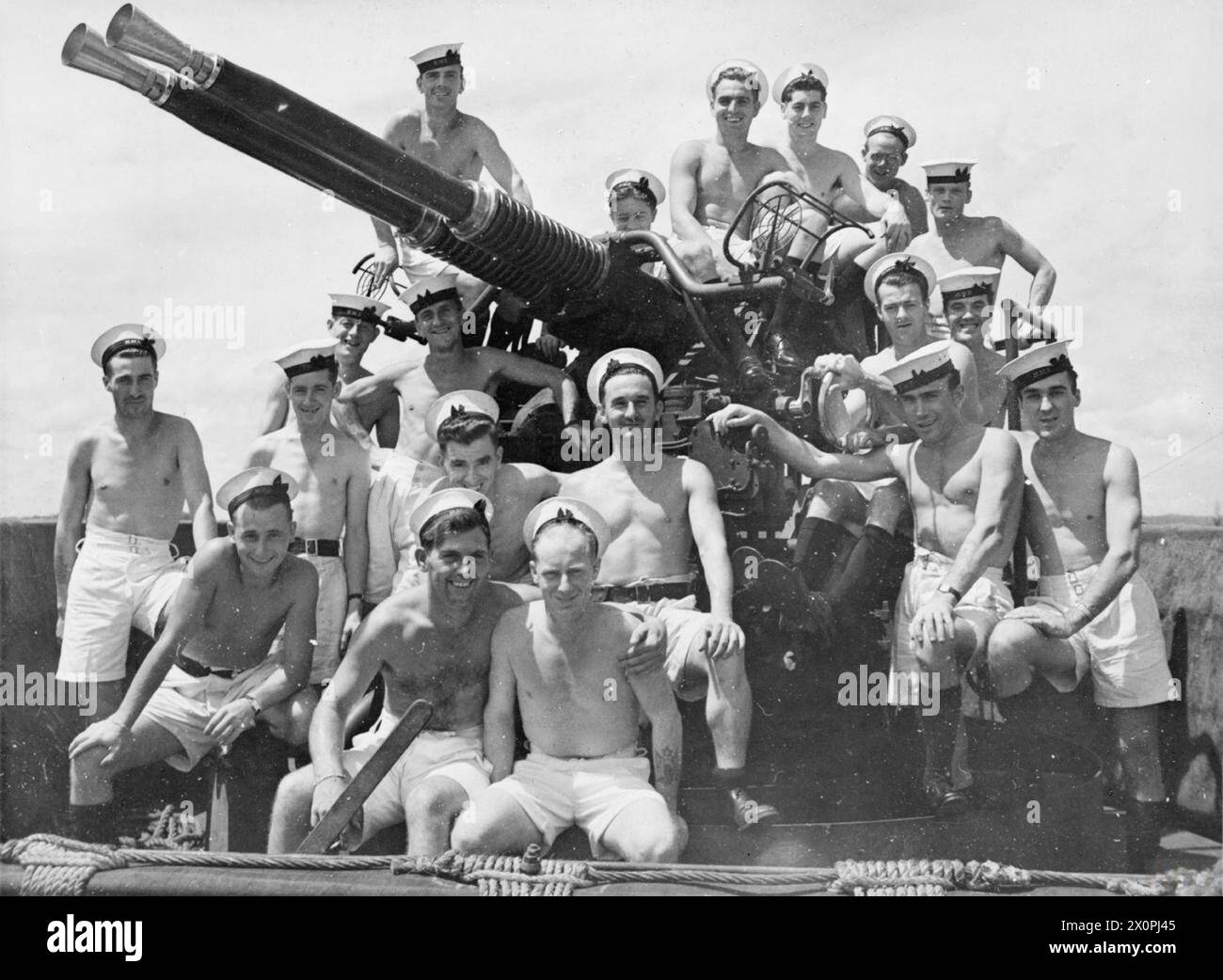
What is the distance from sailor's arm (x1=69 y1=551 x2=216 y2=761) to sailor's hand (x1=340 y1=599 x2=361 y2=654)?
50 cm

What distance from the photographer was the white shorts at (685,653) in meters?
6.10

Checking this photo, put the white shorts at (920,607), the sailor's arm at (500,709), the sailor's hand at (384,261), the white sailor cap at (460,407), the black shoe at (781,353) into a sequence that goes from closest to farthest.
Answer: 1. the sailor's arm at (500,709)
2. the white shorts at (920,607)
3. the white sailor cap at (460,407)
4. the black shoe at (781,353)
5. the sailor's hand at (384,261)

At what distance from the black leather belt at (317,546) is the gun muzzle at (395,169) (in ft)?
3.97

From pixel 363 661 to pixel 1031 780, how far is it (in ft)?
7.61

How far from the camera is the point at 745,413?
655 cm

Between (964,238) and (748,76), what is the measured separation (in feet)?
3.51

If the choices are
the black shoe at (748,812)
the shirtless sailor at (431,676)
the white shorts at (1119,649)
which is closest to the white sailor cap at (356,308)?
the shirtless sailor at (431,676)

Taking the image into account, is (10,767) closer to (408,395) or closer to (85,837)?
(85,837)

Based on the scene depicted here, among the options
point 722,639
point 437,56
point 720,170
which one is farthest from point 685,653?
point 437,56

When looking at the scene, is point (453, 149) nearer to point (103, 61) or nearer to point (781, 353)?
point (781, 353)

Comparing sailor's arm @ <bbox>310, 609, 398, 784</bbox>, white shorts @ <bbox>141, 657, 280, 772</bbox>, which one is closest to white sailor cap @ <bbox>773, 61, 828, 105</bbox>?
sailor's arm @ <bbox>310, 609, 398, 784</bbox>

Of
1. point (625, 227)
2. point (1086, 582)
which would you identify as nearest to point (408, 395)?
point (625, 227)

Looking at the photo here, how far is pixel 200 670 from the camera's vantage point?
21.1 feet

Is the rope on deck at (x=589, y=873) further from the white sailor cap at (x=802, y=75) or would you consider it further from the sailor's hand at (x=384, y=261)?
the white sailor cap at (x=802, y=75)
